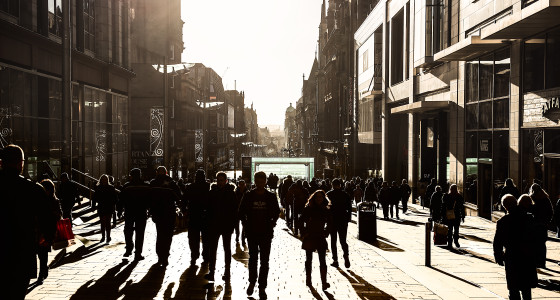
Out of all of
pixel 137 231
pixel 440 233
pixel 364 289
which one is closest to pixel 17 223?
pixel 364 289

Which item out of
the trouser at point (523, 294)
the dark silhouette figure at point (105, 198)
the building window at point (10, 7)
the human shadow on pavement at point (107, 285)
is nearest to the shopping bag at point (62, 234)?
the human shadow on pavement at point (107, 285)

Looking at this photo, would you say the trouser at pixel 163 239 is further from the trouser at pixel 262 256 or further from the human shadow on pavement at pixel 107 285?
the trouser at pixel 262 256

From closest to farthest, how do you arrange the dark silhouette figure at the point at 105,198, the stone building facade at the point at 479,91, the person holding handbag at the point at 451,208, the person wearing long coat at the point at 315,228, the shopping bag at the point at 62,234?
1. the person wearing long coat at the point at 315,228
2. the shopping bag at the point at 62,234
3. the dark silhouette figure at the point at 105,198
4. the person holding handbag at the point at 451,208
5. the stone building facade at the point at 479,91

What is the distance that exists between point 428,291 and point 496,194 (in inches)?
508

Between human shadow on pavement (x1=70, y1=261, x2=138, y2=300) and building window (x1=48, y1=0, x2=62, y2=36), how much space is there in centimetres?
1685

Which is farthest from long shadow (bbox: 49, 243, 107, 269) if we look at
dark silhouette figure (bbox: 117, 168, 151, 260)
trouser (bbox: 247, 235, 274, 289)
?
trouser (bbox: 247, 235, 274, 289)

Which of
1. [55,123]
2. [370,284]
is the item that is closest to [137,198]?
[370,284]

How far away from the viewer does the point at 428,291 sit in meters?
8.48

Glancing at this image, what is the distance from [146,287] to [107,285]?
0.62 meters

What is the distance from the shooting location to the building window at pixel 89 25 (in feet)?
94.4

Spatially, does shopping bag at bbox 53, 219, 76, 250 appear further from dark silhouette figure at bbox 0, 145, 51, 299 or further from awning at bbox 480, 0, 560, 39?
awning at bbox 480, 0, 560, 39

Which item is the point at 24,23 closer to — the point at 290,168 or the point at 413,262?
the point at 413,262

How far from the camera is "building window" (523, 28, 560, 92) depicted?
52.2 feet

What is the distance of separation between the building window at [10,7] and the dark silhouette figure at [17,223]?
16.7 m
